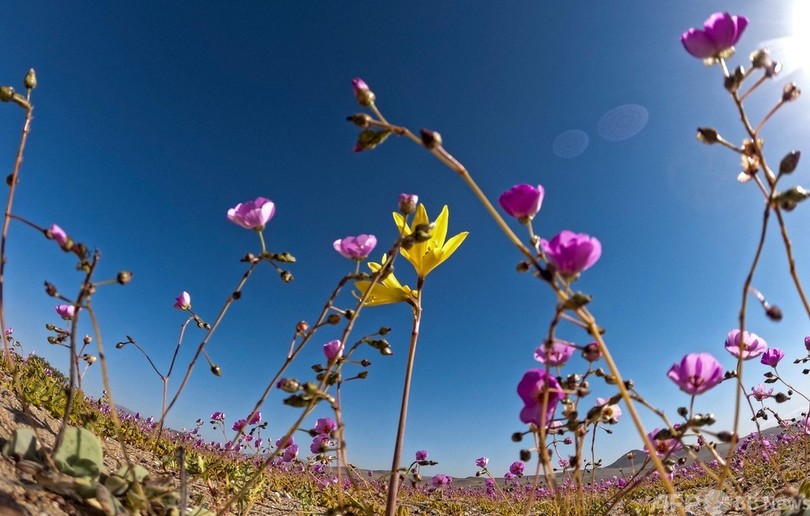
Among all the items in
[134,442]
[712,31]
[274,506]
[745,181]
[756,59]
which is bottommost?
[274,506]

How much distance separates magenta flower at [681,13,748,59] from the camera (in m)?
1.11

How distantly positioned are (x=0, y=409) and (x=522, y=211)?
298 centimetres

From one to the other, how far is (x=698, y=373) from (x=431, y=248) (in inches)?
41.6

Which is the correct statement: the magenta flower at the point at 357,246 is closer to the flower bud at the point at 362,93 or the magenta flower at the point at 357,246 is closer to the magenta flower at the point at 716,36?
the flower bud at the point at 362,93

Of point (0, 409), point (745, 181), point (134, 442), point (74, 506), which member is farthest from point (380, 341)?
point (134, 442)

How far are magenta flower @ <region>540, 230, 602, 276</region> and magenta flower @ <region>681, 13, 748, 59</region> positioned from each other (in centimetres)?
68

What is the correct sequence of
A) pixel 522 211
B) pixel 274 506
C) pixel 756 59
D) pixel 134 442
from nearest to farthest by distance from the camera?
1. pixel 756 59
2. pixel 522 211
3. pixel 274 506
4. pixel 134 442

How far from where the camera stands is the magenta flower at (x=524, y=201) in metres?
1.13

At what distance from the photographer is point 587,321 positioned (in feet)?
2.87

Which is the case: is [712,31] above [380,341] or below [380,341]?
above

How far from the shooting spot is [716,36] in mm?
1118

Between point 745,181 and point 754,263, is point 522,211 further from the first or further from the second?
point 745,181

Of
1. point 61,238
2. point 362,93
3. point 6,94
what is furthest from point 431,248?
point 6,94

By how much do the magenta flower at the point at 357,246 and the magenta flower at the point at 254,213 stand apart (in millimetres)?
329
